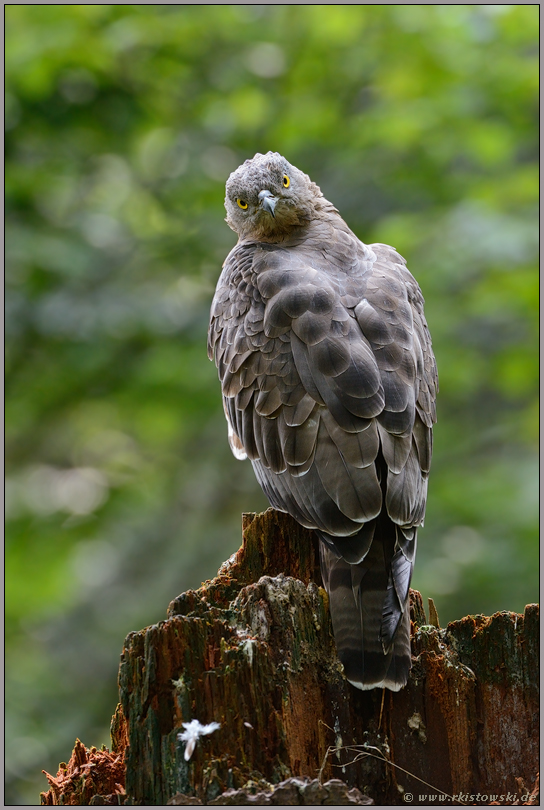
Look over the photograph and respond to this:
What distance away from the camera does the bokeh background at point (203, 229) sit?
8.63 meters

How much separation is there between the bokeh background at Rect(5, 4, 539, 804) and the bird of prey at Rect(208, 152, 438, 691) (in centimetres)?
361

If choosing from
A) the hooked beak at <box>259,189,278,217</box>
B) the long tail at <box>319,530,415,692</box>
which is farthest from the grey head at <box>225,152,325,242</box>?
the long tail at <box>319,530,415,692</box>

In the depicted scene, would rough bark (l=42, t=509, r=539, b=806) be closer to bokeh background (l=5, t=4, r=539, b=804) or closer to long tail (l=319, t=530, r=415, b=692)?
long tail (l=319, t=530, r=415, b=692)

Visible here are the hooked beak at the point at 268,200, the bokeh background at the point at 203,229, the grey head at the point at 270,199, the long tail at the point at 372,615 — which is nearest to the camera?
the long tail at the point at 372,615

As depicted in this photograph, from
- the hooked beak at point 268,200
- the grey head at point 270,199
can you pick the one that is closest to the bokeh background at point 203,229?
the grey head at point 270,199

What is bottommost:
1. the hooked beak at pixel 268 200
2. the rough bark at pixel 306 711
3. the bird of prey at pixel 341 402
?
the rough bark at pixel 306 711

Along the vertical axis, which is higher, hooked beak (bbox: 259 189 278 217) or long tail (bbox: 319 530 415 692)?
hooked beak (bbox: 259 189 278 217)

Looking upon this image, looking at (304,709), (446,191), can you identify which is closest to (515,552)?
(446,191)

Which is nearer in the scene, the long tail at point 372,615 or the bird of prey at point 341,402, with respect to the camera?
the long tail at point 372,615

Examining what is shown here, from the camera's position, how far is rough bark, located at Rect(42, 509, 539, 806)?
10.3 feet

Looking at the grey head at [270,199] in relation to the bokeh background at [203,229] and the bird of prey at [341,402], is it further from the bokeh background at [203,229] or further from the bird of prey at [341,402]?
the bokeh background at [203,229]

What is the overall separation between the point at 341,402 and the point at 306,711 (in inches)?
60.8

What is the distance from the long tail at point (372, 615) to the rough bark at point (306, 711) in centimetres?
9

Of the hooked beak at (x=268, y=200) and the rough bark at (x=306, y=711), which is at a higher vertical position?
the hooked beak at (x=268, y=200)
